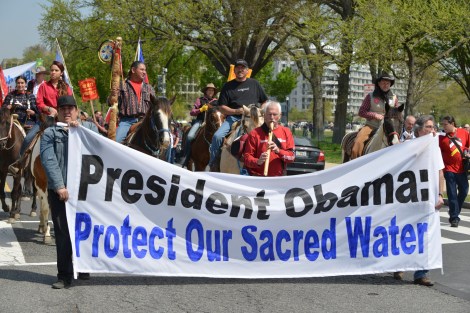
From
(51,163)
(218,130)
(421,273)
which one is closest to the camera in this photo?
(51,163)

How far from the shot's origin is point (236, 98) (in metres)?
12.4

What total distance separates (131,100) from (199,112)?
4.59 m

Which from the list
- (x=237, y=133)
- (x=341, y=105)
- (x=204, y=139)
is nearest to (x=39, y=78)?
(x=204, y=139)

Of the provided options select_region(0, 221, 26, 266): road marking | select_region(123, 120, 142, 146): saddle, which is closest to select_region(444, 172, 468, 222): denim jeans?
select_region(123, 120, 142, 146): saddle

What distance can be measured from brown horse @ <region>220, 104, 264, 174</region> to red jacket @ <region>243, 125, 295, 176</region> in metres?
1.32

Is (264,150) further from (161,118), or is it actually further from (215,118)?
(215,118)

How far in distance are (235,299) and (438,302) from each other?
6.31 ft

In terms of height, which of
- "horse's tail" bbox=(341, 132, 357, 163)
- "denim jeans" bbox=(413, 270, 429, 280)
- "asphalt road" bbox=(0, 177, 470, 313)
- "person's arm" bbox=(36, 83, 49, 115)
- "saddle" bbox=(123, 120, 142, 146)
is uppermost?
"person's arm" bbox=(36, 83, 49, 115)

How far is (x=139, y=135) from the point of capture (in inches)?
438

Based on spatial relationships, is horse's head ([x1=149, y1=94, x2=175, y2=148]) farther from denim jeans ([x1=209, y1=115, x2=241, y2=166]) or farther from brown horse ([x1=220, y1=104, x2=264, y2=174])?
denim jeans ([x1=209, y1=115, x2=241, y2=166])

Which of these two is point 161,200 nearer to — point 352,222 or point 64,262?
point 64,262

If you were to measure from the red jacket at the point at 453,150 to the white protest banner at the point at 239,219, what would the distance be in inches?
227

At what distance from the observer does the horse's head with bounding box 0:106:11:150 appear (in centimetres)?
1438

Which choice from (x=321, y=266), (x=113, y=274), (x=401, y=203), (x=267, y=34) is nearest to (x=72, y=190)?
(x=113, y=274)
